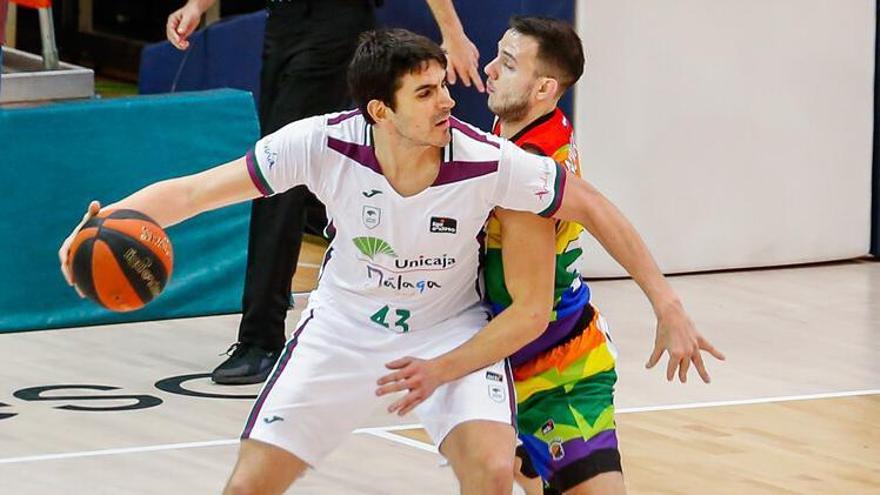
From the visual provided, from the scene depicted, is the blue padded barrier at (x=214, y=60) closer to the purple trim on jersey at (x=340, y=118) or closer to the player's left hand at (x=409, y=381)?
the purple trim on jersey at (x=340, y=118)

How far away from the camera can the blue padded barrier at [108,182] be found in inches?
309

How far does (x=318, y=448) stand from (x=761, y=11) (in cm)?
533

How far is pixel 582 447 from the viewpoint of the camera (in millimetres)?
4742

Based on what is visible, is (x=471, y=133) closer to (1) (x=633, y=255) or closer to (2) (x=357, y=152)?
(2) (x=357, y=152)

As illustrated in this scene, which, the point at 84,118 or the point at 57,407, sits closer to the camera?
the point at 57,407

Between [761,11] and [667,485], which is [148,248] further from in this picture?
[761,11]

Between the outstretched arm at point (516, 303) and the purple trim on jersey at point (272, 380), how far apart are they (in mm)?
305

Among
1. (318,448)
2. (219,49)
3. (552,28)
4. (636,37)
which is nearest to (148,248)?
(318,448)

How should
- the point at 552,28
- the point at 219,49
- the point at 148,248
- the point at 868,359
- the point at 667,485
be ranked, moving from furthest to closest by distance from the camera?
1. the point at 219,49
2. the point at 868,359
3. the point at 667,485
4. the point at 552,28
5. the point at 148,248

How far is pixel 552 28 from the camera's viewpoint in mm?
5113

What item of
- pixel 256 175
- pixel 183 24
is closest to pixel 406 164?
pixel 256 175

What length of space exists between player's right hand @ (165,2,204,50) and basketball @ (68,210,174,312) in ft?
8.02

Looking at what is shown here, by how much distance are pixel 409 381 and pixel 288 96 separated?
2.66m

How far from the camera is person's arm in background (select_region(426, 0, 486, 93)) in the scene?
6047 mm
